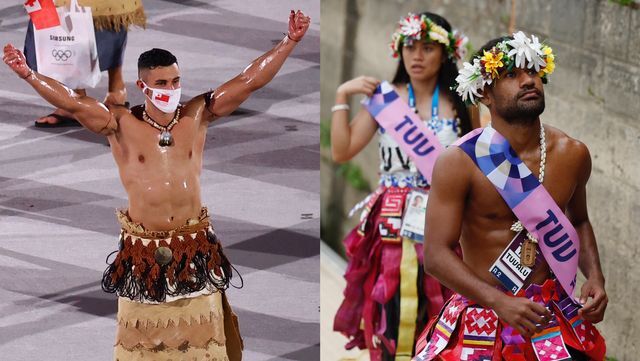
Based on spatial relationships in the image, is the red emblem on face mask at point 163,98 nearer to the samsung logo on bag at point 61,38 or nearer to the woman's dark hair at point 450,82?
the samsung logo on bag at point 61,38

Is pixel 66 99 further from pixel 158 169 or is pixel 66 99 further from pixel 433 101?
pixel 433 101

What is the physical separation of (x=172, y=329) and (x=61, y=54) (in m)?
1.05

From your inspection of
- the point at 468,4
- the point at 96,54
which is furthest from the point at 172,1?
the point at 468,4

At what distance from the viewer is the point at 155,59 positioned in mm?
5547

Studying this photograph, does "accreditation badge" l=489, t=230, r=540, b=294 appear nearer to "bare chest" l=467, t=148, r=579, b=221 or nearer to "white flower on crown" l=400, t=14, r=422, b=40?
"bare chest" l=467, t=148, r=579, b=221

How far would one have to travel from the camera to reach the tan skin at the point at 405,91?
23.5 feet

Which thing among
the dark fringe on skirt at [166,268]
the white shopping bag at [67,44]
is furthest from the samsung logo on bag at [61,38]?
the dark fringe on skirt at [166,268]

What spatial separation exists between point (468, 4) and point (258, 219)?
2.75 m

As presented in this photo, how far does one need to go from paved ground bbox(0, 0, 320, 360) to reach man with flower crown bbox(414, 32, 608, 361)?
96 centimetres

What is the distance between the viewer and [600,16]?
7.11 m

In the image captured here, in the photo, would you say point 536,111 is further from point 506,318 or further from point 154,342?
point 154,342

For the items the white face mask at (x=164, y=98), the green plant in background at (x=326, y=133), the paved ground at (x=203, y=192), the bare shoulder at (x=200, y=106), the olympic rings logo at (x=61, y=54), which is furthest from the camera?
the green plant in background at (x=326, y=133)

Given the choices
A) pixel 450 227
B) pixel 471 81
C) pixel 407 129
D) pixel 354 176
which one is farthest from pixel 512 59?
pixel 354 176

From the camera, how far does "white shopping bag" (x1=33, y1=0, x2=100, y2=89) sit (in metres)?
5.71
